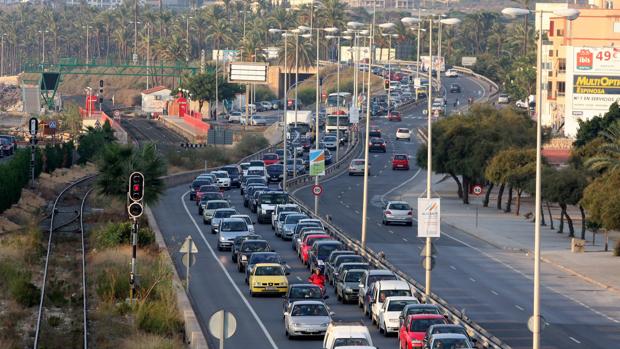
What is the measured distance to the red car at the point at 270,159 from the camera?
106m

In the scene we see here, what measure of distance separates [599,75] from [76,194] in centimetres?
4455

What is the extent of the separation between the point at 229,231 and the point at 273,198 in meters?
12.9

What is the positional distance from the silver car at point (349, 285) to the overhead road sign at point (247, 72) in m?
114

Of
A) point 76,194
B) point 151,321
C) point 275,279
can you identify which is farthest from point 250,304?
point 76,194

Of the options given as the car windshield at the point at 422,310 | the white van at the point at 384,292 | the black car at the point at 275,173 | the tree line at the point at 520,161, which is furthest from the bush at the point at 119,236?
the black car at the point at 275,173

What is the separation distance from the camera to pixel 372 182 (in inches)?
3949

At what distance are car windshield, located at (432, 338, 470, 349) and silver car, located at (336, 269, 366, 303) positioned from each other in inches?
496

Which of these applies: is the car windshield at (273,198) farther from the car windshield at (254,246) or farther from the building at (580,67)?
the car windshield at (254,246)

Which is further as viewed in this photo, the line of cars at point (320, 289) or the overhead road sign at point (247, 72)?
the overhead road sign at point (247, 72)

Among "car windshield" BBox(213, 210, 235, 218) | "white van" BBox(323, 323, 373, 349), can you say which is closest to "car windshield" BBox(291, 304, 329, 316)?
"white van" BBox(323, 323, 373, 349)

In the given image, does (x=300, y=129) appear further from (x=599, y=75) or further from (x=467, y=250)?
(x=467, y=250)

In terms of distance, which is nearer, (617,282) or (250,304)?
(250,304)

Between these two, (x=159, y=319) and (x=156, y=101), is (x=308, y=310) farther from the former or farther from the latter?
(x=156, y=101)

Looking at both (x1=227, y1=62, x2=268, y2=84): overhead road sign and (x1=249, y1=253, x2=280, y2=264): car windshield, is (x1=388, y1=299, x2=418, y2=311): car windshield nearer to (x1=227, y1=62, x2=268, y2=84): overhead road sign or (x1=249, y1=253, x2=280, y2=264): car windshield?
(x1=249, y1=253, x2=280, y2=264): car windshield
